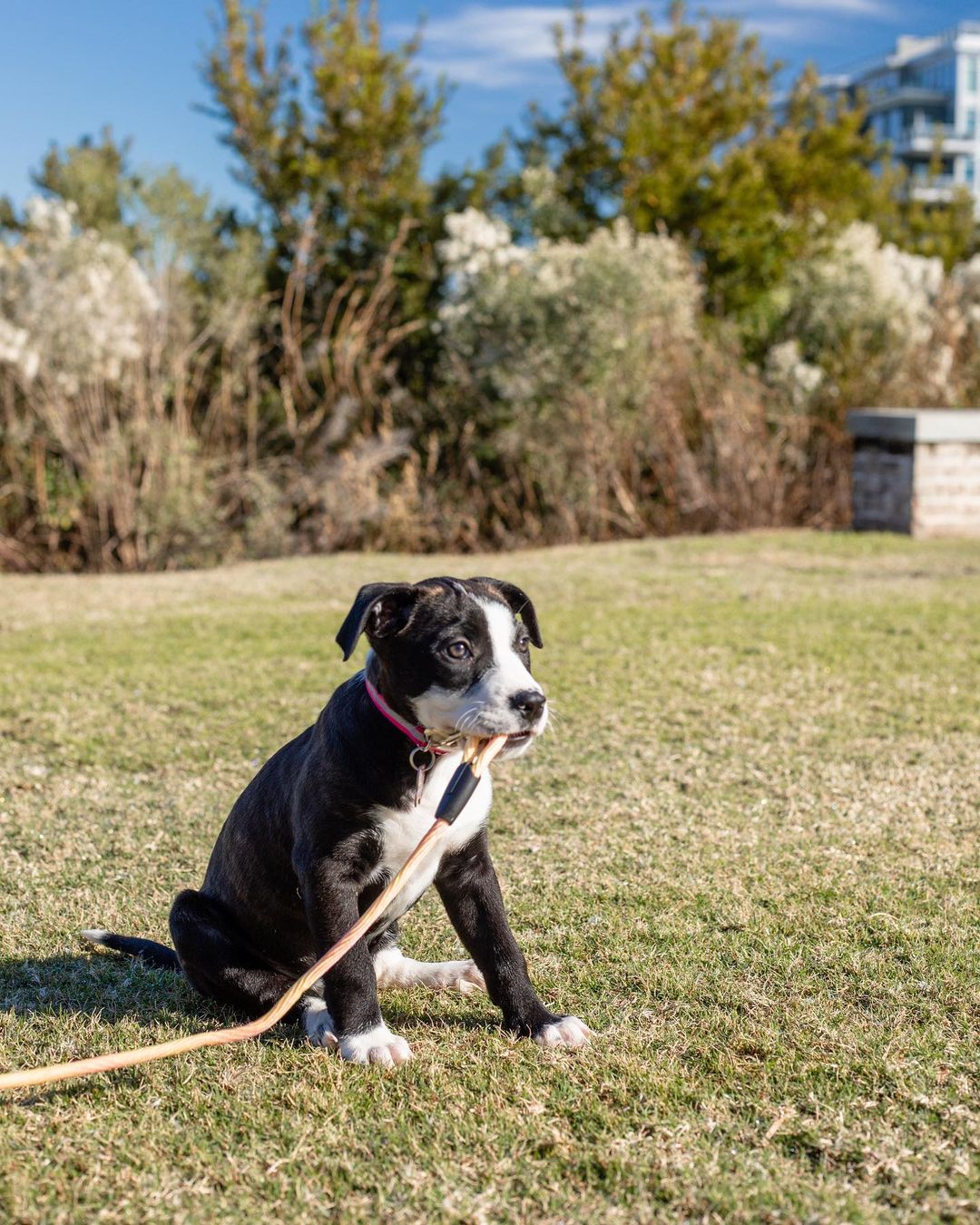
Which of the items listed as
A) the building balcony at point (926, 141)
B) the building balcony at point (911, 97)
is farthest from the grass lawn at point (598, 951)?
the building balcony at point (911, 97)

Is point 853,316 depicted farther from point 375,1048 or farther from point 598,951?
point 375,1048

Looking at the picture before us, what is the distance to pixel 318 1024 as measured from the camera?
3117mm

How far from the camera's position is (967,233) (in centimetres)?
2867

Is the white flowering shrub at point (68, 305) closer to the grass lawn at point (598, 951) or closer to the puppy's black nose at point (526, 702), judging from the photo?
the grass lawn at point (598, 951)

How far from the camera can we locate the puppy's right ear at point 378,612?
2885 millimetres

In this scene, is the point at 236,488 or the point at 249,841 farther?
the point at 236,488

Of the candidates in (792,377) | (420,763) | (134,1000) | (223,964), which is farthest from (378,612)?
(792,377)

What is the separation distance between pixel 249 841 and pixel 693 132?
1597cm

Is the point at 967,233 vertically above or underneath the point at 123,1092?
above

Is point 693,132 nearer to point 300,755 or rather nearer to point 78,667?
point 78,667

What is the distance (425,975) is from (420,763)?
0.77 metres

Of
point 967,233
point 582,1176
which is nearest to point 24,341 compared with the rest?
point 582,1176

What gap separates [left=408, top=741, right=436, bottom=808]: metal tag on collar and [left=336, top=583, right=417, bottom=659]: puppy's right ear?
0.86ft

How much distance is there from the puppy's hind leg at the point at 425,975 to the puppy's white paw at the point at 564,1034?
0.38 meters
